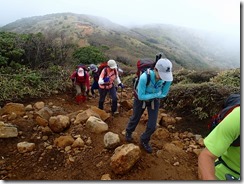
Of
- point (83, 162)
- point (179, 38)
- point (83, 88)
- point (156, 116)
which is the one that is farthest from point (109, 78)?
point (179, 38)

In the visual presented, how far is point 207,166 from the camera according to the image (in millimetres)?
1560

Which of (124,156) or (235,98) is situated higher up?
(235,98)

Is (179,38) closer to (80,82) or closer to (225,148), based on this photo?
(80,82)

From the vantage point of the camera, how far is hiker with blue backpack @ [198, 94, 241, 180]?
152 cm

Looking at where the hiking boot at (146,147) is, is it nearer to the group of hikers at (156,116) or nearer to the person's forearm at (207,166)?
the group of hikers at (156,116)

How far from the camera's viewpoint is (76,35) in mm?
41719

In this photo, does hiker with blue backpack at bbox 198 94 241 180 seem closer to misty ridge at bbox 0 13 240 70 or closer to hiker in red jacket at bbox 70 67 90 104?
hiker in red jacket at bbox 70 67 90 104

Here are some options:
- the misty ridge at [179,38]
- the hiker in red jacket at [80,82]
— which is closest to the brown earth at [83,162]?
the hiker in red jacket at [80,82]

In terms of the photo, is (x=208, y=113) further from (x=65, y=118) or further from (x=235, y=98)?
(x=235, y=98)

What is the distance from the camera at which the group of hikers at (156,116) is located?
155cm

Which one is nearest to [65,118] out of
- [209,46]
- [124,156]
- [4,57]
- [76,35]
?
[124,156]

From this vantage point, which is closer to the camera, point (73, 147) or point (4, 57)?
point (73, 147)

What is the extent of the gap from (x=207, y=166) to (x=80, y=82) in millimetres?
5839

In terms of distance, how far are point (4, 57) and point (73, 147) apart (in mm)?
4163
